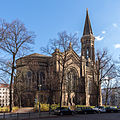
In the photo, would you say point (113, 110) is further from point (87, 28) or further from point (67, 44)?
point (87, 28)

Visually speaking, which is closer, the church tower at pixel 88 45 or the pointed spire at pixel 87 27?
the church tower at pixel 88 45

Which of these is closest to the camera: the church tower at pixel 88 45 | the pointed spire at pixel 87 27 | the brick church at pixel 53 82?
the brick church at pixel 53 82

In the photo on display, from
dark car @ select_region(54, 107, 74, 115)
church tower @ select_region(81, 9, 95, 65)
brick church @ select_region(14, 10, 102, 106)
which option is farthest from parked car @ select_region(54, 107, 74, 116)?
church tower @ select_region(81, 9, 95, 65)

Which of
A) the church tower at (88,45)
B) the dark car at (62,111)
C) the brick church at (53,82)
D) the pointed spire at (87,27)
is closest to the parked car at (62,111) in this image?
the dark car at (62,111)

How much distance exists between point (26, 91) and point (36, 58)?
9.58 m

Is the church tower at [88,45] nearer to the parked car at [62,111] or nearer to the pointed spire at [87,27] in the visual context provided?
the pointed spire at [87,27]

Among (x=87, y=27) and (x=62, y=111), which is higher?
(x=87, y=27)

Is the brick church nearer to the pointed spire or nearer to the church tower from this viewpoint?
the church tower

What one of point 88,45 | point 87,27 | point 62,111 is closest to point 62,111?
point 62,111

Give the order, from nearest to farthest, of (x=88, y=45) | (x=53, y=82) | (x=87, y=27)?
(x=53, y=82), (x=88, y=45), (x=87, y=27)

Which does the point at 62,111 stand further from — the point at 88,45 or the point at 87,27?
the point at 87,27

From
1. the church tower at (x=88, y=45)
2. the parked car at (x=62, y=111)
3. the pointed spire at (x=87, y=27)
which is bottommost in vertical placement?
the parked car at (x=62, y=111)

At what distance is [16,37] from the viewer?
2481 centimetres

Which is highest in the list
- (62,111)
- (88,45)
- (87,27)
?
(87,27)
